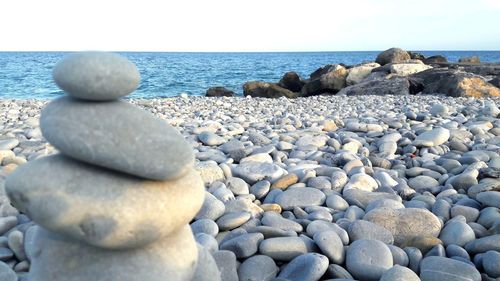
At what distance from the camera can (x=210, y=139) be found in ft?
21.5

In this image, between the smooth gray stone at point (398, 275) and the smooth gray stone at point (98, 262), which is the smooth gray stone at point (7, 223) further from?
the smooth gray stone at point (398, 275)

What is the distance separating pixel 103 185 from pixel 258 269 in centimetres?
133

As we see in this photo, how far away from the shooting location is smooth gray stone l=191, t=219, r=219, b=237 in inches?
136

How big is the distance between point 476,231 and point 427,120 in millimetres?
4895

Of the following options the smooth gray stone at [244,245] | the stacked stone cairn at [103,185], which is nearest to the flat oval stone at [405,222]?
the smooth gray stone at [244,245]

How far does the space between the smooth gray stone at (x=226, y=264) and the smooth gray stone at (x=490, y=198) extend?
2332 mm

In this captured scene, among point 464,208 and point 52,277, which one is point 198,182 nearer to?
point 52,277

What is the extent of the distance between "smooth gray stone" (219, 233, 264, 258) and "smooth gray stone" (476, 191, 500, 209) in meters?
2.06

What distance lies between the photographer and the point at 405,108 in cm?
1038

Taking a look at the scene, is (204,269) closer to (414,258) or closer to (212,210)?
(212,210)

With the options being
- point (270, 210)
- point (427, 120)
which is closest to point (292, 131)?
point (427, 120)

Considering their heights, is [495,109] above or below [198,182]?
below

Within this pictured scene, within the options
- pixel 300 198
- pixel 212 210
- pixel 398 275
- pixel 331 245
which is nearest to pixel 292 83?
pixel 300 198

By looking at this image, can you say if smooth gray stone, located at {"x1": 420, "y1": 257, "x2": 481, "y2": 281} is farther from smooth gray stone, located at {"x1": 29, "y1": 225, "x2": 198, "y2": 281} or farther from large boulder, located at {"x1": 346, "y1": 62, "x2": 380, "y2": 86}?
large boulder, located at {"x1": 346, "y1": 62, "x2": 380, "y2": 86}
